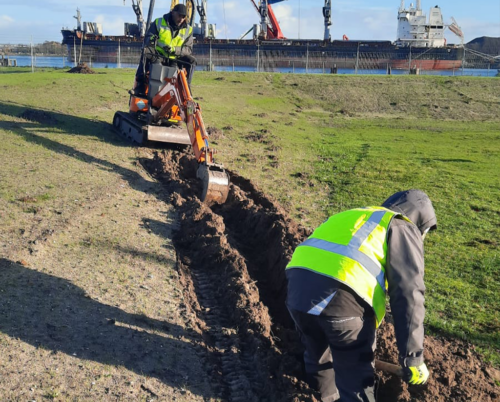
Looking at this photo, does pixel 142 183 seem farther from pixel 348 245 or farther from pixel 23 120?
pixel 348 245

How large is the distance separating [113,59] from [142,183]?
4927 centimetres

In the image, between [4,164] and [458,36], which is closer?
[4,164]

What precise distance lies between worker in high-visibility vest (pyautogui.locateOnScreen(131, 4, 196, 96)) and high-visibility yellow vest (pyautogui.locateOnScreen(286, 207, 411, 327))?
9933mm

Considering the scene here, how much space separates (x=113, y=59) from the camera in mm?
56969

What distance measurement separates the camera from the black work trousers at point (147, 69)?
13.6 meters

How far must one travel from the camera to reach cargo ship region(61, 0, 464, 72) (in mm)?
52625

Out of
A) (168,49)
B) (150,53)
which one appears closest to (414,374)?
(168,49)

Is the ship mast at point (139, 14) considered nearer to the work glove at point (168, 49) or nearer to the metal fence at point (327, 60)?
the metal fence at point (327, 60)

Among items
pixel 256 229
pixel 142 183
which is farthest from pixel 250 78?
pixel 256 229

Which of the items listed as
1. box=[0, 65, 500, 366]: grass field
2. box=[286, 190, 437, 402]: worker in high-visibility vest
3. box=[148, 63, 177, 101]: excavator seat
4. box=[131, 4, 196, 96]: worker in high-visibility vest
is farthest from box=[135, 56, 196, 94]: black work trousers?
box=[286, 190, 437, 402]: worker in high-visibility vest

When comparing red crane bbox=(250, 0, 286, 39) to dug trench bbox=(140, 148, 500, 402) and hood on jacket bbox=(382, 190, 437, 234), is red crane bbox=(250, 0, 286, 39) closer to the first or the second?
dug trench bbox=(140, 148, 500, 402)

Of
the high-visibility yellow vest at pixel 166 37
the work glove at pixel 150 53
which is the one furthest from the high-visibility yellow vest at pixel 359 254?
the work glove at pixel 150 53

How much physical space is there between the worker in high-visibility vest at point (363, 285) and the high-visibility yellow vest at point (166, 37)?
10193mm

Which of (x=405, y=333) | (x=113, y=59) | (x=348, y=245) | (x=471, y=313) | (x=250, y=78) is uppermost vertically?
(x=113, y=59)
